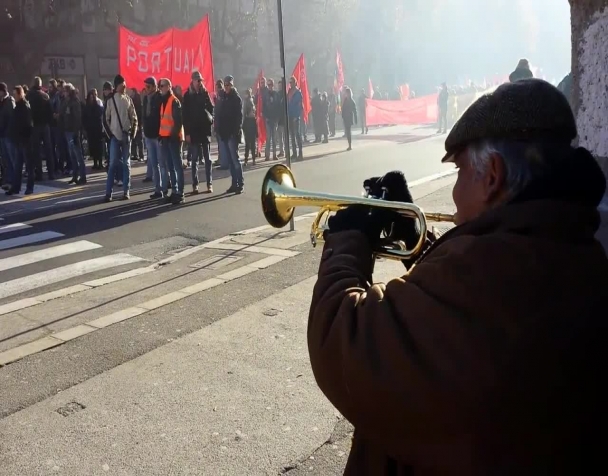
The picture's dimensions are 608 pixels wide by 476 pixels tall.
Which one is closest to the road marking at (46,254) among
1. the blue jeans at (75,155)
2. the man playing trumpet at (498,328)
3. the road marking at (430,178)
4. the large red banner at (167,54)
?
the blue jeans at (75,155)

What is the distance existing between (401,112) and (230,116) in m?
19.4

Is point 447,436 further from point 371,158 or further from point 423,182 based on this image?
point 371,158

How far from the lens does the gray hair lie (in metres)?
1.35

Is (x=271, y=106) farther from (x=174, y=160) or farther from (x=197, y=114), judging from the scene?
(x=174, y=160)

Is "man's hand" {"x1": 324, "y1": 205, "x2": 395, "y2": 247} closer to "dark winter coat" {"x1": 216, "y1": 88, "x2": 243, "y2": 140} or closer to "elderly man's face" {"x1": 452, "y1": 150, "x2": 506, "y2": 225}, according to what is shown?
"elderly man's face" {"x1": 452, "y1": 150, "x2": 506, "y2": 225}

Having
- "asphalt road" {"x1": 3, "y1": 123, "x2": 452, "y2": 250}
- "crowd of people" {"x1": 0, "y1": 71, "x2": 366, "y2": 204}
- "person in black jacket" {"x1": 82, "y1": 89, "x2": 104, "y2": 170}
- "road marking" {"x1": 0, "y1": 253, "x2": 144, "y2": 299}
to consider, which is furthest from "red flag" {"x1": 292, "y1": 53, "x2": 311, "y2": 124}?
"road marking" {"x1": 0, "y1": 253, "x2": 144, "y2": 299}

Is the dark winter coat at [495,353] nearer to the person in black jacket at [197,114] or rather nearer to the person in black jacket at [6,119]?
the person in black jacket at [197,114]

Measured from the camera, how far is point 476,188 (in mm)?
1451

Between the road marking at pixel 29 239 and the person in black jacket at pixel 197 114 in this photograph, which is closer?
the road marking at pixel 29 239

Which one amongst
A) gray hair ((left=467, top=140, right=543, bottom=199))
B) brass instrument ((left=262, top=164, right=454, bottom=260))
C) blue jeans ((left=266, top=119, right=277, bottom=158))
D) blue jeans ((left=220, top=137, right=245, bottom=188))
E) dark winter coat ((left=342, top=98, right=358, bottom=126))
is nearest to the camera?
gray hair ((left=467, top=140, right=543, bottom=199))

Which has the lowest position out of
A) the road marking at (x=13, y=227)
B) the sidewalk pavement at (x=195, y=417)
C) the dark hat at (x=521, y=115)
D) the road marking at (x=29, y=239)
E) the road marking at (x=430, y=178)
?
the sidewalk pavement at (x=195, y=417)

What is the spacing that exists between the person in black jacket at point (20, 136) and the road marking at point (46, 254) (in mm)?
4426

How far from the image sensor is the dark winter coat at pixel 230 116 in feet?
36.9

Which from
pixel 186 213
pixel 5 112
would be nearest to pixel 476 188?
pixel 186 213
